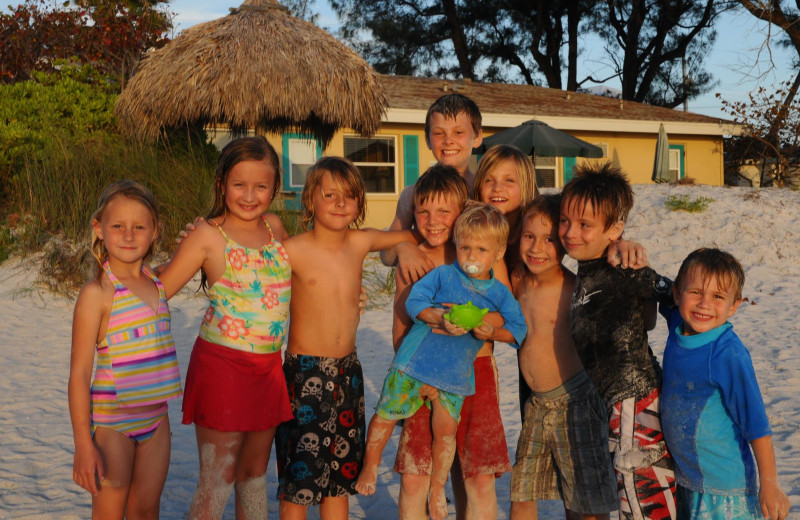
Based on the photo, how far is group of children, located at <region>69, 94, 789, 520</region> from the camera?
2559mm

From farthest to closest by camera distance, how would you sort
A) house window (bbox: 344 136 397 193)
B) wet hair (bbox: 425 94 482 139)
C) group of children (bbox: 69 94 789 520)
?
house window (bbox: 344 136 397 193) < wet hair (bbox: 425 94 482 139) < group of children (bbox: 69 94 789 520)

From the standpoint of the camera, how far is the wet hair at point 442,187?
9.87 feet

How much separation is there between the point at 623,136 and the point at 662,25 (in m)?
10.6

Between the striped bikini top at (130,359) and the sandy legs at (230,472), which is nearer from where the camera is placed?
the striped bikini top at (130,359)

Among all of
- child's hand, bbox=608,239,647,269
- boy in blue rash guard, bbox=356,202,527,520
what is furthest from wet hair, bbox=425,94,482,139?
child's hand, bbox=608,239,647,269

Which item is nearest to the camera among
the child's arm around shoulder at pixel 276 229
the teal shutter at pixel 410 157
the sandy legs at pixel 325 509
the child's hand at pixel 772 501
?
the child's hand at pixel 772 501

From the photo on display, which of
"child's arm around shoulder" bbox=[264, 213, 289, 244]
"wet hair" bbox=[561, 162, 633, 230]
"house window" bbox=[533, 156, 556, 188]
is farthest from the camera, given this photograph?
"house window" bbox=[533, 156, 556, 188]

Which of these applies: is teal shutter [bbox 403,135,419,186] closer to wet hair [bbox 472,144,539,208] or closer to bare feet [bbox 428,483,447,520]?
wet hair [bbox 472,144,539,208]

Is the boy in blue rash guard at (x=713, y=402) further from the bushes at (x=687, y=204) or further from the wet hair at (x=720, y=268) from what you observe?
the bushes at (x=687, y=204)

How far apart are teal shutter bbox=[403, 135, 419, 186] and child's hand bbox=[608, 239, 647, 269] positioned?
1289 centimetres

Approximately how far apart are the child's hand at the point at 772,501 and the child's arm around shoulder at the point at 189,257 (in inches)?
87.4

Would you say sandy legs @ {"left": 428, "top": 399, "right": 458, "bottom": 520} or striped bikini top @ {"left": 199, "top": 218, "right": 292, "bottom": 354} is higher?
striped bikini top @ {"left": 199, "top": 218, "right": 292, "bottom": 354}

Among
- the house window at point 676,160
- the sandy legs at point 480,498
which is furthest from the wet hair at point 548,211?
the house window at point 676,160

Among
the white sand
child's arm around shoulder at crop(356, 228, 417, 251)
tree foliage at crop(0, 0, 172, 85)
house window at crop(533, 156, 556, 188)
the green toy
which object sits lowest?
the white sand
